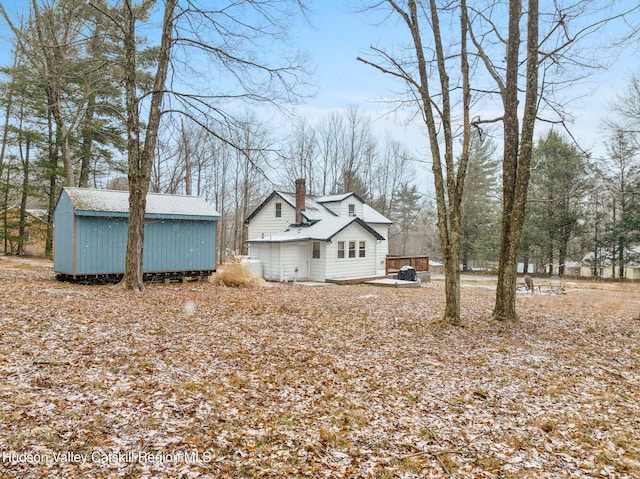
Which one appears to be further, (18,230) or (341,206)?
(341,206)

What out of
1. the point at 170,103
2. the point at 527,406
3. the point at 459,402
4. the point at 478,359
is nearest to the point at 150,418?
the point at 459,402

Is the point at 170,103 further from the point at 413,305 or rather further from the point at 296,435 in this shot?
the point at 296,435

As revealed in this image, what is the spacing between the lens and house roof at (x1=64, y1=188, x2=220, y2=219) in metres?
13.1

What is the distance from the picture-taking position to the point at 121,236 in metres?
13.9

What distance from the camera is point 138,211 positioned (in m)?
11.9

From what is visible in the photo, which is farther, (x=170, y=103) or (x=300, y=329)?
(x=170, y=103)

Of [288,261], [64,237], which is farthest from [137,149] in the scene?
[288,261]

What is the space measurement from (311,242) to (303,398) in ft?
55.7

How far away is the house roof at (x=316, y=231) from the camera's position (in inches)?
808

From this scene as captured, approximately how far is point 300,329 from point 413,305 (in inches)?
205

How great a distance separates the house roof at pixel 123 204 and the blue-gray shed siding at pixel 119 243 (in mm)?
170

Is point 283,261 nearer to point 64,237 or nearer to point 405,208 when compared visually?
point 64,237

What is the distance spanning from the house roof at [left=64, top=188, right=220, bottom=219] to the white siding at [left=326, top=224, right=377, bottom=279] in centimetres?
735

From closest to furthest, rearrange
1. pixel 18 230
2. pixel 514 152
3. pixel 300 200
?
pixel 514 152 → pixel 300 200 → pixel 18 230
